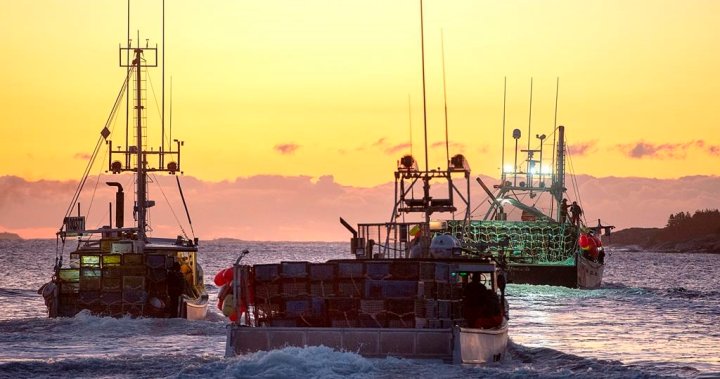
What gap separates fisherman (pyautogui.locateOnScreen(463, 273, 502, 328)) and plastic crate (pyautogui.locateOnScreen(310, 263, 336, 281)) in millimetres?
3541

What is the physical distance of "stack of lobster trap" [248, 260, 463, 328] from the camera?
31.8 metres

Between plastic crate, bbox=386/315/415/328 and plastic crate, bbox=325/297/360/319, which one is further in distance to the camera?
plastic crate, bbox=325/297/360/319

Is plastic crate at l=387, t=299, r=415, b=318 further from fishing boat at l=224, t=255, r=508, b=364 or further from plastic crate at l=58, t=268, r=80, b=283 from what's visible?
plastic crate at l=58, t=268, r=80, b=283

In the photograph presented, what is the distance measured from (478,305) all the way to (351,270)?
136 inches

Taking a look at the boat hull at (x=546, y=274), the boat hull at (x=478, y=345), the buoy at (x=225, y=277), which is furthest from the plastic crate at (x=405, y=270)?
the boat hull at (x=546, y=274)

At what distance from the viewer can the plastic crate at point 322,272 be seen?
32.0m

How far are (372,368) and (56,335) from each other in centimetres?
1878

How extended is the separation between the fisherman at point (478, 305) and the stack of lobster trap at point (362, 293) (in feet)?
1.23

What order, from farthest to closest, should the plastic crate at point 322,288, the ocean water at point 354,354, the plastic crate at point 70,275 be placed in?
the plastic crate at point 70,275 → the plastic crate at point 322,288 → the ocean water at point 354,354

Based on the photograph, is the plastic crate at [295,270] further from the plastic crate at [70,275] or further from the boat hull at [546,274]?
the boat hull at [546,274]

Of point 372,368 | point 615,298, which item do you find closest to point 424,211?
point 372,368

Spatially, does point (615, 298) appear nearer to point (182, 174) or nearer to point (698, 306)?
point (698, 306)

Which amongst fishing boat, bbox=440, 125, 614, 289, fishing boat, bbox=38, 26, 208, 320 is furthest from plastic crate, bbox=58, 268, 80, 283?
fishing boat, bbox=440, 125, 614, 289

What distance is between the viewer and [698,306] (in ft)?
245
